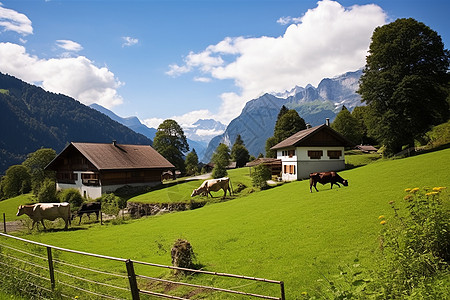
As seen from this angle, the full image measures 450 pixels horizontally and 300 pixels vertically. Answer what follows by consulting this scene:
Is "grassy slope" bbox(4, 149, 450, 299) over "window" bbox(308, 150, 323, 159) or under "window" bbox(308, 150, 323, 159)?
under

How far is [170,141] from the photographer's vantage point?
64.1 meters

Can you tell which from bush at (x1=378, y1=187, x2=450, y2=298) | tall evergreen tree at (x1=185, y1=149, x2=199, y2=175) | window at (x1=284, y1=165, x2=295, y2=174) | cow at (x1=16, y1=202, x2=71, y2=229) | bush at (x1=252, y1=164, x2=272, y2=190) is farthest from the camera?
tall evergreen tree at (x1=185, y1=149, x2=199, y2=175)

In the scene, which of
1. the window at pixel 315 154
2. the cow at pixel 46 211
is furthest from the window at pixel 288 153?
the cow at pixel 46 211

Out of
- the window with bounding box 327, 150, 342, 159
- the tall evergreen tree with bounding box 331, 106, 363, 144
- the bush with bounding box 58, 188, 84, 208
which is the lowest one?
the bush with bounding box 58, 188, 84, 208

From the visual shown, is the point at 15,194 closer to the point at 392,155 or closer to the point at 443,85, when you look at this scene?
the point at 392,155

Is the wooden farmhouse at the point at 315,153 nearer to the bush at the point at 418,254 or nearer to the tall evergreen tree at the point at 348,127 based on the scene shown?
the bush at the point at 418,254

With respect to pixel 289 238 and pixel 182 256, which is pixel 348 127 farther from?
pixel 182 256

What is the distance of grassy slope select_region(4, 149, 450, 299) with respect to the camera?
27.5ft

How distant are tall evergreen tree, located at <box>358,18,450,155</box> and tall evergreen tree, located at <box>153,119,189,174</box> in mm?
41212

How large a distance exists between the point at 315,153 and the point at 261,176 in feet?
29.7

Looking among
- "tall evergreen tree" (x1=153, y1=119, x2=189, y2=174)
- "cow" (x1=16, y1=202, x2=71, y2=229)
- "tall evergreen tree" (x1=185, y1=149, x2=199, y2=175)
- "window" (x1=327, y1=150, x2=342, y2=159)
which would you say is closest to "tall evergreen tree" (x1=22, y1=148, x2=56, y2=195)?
"tall evergreen tree" (x1=153, y1=119, x2=189, y2=174)

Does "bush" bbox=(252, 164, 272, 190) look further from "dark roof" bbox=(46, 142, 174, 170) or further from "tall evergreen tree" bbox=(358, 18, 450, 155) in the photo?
"dark roof" bbox=(46, 142, 174, 170)

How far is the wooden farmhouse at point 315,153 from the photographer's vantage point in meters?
36.1

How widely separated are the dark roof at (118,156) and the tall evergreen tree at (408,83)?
3379cm
